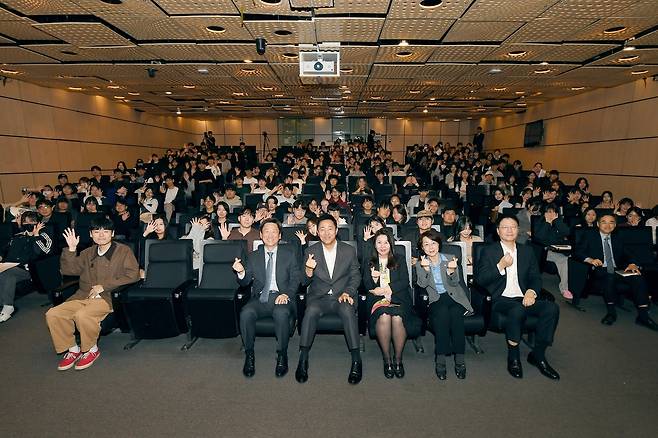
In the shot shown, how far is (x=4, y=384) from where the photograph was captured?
129 inches

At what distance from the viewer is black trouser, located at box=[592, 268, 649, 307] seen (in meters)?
4.35

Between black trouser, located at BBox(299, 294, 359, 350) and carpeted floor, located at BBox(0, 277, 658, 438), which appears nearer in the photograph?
carpeted floor, located at BBox(0, 277, 658, 438)

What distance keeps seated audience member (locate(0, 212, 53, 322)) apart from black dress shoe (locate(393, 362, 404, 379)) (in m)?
4.87

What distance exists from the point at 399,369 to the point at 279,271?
1493 mm

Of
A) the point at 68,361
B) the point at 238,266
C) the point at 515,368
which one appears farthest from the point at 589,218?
the point at 68,361

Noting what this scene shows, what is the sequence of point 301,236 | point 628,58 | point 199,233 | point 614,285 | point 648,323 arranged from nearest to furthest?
point 648,323 < point 614,285 < point 301,236 < point 199,233 < point 628,58

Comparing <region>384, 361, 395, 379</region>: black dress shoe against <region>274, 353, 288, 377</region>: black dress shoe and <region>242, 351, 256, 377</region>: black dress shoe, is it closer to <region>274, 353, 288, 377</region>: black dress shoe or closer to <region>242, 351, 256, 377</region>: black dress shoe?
<region>274, 353, 288, 377</region>: black dress shoe

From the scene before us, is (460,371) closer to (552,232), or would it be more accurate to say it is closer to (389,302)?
(389,302)

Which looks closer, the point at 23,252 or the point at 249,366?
the point at 249,366

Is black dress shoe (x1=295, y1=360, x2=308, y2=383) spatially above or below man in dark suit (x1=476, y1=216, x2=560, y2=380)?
Result: below

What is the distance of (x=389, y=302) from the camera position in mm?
3559

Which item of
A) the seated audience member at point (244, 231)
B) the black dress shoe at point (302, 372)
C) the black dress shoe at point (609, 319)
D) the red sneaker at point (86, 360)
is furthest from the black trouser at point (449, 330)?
the red sneaker at point (86, 360)

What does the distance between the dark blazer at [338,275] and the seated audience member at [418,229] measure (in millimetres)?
759

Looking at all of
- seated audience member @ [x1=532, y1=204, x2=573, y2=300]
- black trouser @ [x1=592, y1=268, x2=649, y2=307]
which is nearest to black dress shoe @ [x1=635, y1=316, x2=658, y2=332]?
black trouser @ [x1=592, y1=268, x2=649, y2=307]
